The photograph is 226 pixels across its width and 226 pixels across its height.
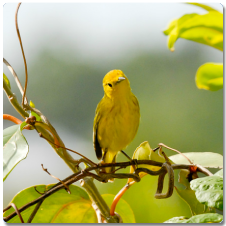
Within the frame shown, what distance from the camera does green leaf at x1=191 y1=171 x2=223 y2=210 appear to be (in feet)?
2.44

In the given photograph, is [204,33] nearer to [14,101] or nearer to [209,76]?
[209,76]

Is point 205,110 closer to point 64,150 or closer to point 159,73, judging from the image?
point 159,73

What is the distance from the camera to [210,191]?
0.77 meters

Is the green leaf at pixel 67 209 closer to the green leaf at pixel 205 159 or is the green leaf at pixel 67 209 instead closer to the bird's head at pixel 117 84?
the green leaf at pixel 205 159

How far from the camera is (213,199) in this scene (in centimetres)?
75

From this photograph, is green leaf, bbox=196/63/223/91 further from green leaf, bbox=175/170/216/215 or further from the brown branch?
green leaf, bbox=175/170/216/215

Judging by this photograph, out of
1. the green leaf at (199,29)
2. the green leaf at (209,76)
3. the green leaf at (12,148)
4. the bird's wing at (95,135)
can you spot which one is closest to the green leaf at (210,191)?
the green leaf at (209,76)

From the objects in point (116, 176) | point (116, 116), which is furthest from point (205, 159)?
point (116, 116)

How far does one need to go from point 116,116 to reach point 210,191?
1.02 metres

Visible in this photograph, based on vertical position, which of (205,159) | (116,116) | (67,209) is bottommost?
(67,209)

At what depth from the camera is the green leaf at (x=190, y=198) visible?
1083mm

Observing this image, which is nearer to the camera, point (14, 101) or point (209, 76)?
point (209, 76)

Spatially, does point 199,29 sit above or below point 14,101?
above

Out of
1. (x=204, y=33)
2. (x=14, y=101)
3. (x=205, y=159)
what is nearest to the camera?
(x=204, y=33)
